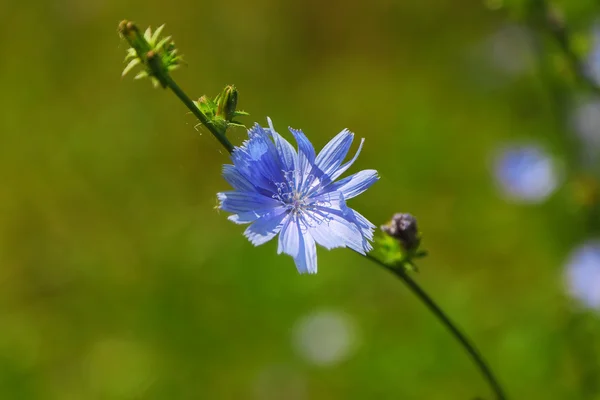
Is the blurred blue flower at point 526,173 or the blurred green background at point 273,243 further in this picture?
the blurred blue flower at point 526,173

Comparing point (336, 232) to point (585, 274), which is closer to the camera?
point (336, 232)

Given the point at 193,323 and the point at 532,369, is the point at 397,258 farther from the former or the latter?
the point at 193,323

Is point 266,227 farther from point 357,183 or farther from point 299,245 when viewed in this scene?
point 357,183

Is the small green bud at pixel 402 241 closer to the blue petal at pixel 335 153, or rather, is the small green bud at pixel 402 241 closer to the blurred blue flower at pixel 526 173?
the blue petal at pixel 335 153

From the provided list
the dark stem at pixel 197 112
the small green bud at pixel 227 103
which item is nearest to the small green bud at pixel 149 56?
the dark stem at pixel 197 112

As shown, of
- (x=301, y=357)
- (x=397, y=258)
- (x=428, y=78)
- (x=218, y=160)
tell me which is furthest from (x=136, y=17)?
(x=397, y=258)

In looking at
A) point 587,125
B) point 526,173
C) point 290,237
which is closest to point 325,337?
point 526,173

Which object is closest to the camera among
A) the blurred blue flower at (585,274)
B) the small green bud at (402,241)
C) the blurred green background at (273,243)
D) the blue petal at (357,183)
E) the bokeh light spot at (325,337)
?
the blue petal at (357,183)

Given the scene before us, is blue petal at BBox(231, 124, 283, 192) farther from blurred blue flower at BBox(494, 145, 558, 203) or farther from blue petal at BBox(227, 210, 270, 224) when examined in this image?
blurred blue flower at BBox(494, 145, 558, 203)
